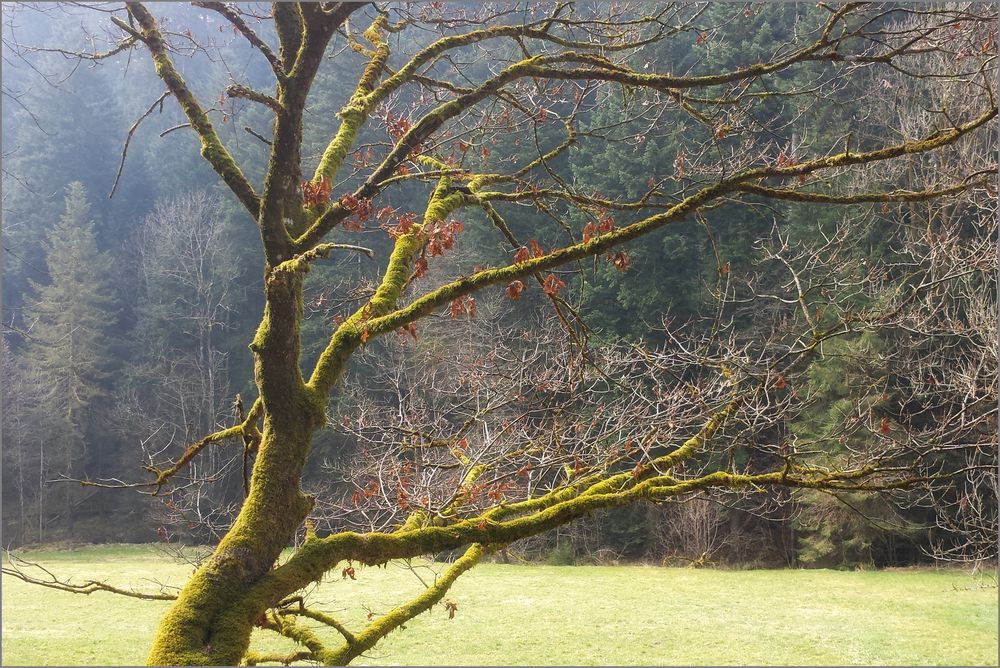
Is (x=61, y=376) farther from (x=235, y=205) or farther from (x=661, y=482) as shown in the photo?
(x=661, y=482)

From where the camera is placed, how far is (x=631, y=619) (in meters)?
10.1

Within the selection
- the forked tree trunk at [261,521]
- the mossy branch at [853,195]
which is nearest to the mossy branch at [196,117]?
the forked tree trunk at [261,521]

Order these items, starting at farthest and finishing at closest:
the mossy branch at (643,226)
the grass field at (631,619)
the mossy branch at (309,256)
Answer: the grass field at (631,619) → the mossy branch at (643,226) → the mossy branch at (309,256)

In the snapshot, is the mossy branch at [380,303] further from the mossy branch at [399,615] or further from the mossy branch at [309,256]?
the mossy branch at [399,615]

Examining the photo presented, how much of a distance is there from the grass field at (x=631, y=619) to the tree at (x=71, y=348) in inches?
299

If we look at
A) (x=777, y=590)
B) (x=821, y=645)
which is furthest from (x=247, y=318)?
(x=821, y=645)

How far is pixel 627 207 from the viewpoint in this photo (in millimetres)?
2891

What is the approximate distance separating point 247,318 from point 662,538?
12.9 meters

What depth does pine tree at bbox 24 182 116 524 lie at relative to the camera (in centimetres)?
1956

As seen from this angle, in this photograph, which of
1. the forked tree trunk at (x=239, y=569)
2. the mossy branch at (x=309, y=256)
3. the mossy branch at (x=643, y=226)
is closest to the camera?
the mossy branch at (x=309, y=256)

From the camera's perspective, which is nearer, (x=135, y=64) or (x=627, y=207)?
(x=627, y=207)

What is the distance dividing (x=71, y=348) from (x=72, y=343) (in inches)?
9.0

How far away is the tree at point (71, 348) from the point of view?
64.1 ft

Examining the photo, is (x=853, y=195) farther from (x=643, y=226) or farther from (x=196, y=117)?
(x=196, y=117)
